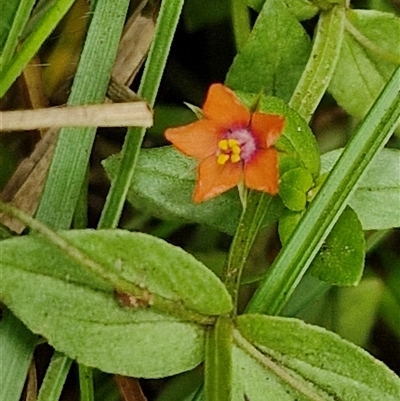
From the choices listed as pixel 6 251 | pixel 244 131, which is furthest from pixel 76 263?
pixel 244 131

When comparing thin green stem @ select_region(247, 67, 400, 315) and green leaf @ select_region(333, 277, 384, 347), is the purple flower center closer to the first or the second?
thin green stem @ select_region(247, 67, 400, 315)

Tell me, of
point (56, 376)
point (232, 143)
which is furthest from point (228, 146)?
point (56, 376)

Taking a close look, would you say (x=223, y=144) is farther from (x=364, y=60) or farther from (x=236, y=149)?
(x=364, y=60)

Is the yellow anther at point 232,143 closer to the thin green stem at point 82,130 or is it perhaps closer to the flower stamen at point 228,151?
the flower stamen at point 228,151

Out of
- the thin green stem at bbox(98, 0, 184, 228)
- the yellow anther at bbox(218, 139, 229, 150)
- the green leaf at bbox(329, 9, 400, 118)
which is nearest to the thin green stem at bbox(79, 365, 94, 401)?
the thin green stem at bbox(98, 0, 184, 228)

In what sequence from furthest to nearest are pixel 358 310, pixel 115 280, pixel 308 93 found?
pixel 358 310 → pixel 308 93 → pixel 115 280

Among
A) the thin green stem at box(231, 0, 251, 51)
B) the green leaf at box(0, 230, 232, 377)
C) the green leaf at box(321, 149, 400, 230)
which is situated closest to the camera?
the green leaf at box(0, 230, 232, 377)
